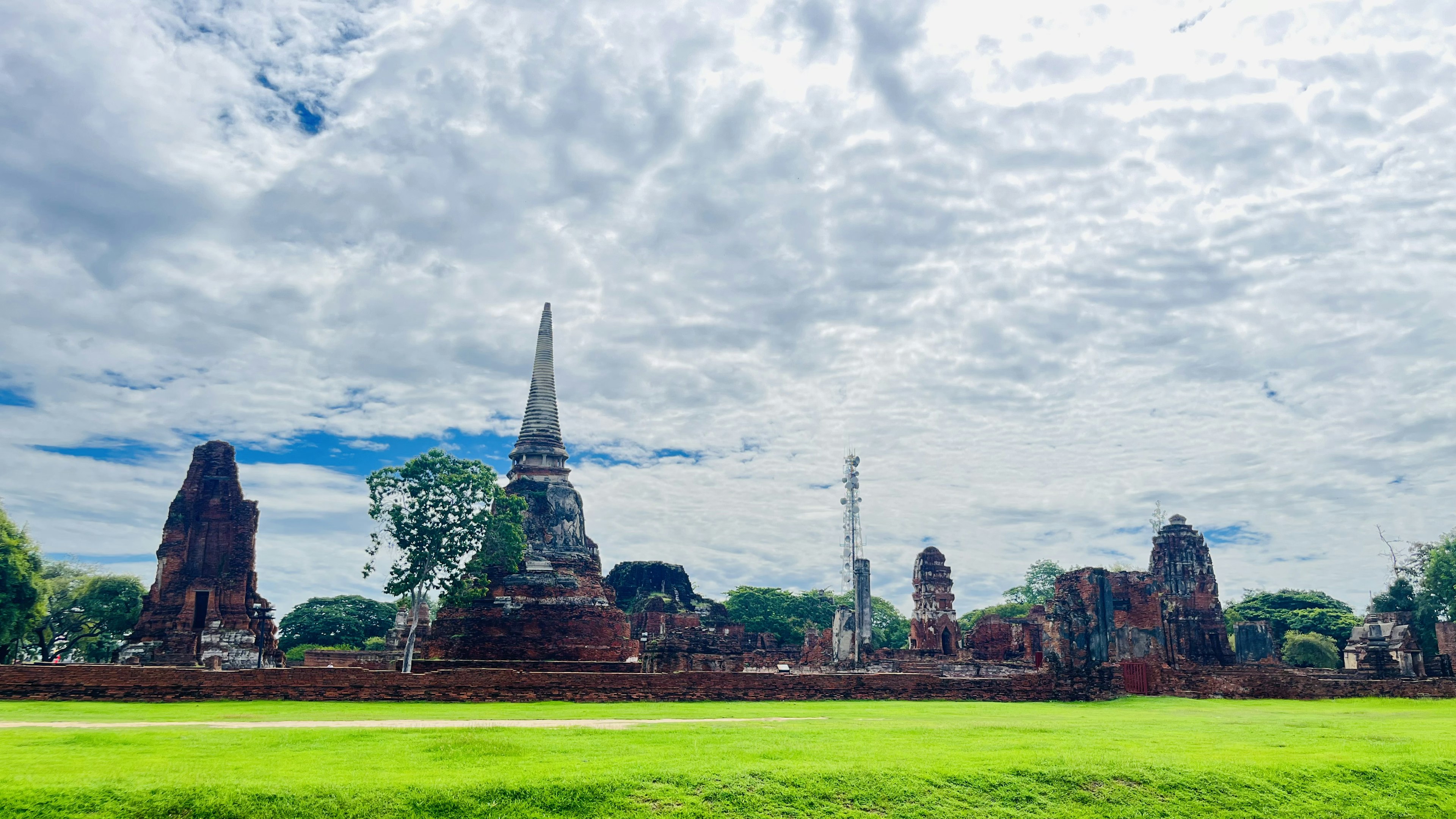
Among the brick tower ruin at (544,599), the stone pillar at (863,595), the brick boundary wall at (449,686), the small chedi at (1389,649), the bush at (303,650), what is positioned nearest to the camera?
the brick boundary wall at (449,686)

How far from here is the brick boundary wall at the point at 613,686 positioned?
65.5 feet

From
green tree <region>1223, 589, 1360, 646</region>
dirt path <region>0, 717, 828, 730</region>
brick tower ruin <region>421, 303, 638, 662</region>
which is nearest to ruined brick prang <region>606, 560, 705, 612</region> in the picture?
brick tower ruin <region>421, 303, 638, 662</region>

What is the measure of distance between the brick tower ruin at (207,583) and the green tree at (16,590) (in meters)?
3.26

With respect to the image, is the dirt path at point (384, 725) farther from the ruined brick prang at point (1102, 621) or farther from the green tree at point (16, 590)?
the green tree at point (16, 590)

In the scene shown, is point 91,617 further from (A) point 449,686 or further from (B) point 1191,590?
(B) point 1191,590

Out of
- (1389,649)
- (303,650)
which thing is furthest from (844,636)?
(303,650)

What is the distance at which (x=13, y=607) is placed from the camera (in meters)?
32.2

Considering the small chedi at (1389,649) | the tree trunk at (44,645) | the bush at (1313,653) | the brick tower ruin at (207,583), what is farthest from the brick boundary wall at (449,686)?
the bush at (1313,653)

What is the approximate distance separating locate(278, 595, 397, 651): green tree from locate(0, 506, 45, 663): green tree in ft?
77.1

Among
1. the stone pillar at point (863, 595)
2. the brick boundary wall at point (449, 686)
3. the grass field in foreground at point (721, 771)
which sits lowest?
the grass field in foreground at point (721, 771)

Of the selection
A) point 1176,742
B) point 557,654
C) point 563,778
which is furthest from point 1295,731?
point 557,654

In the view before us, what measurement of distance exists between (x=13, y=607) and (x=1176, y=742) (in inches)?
1379

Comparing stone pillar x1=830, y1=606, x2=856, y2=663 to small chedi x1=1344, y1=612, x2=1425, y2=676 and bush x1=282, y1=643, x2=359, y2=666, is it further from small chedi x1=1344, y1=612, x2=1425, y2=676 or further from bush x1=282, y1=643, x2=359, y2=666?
bush x1=282, y1=643, x2=359, y2=666

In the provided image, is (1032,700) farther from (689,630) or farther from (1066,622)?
(689,630)
